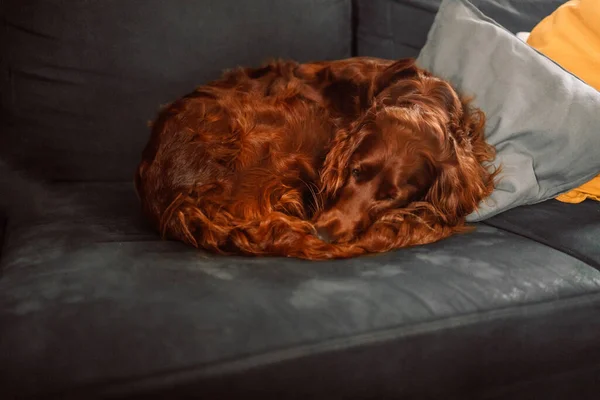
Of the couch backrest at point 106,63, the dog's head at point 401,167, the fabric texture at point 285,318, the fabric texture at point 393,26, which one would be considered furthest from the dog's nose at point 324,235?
the fabric texture at point 393,26

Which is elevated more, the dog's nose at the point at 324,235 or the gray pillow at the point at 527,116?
the gray pillow at the point at 527,116

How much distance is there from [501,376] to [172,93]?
3.87ft

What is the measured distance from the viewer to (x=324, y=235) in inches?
55.7

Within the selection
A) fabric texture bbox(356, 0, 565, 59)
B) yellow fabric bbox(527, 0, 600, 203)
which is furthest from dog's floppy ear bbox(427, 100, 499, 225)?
fabric texture bbox(356, 0, 565, 59)

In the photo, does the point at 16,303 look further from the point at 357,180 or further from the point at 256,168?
the point at 357,180

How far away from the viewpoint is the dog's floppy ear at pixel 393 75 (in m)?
1.69

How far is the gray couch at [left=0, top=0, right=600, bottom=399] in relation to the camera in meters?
0.99

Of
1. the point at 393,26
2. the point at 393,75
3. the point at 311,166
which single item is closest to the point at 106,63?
the point at 311,166

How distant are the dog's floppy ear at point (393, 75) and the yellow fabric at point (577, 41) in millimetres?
447

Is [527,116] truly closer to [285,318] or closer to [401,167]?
[401,167]

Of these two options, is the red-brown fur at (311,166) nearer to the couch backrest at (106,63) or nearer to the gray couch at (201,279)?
the gray couch at (201,279)

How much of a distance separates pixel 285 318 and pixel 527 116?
92 cm

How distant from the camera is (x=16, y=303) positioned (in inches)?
41.5

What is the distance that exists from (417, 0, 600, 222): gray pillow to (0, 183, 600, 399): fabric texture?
264 millimetres
